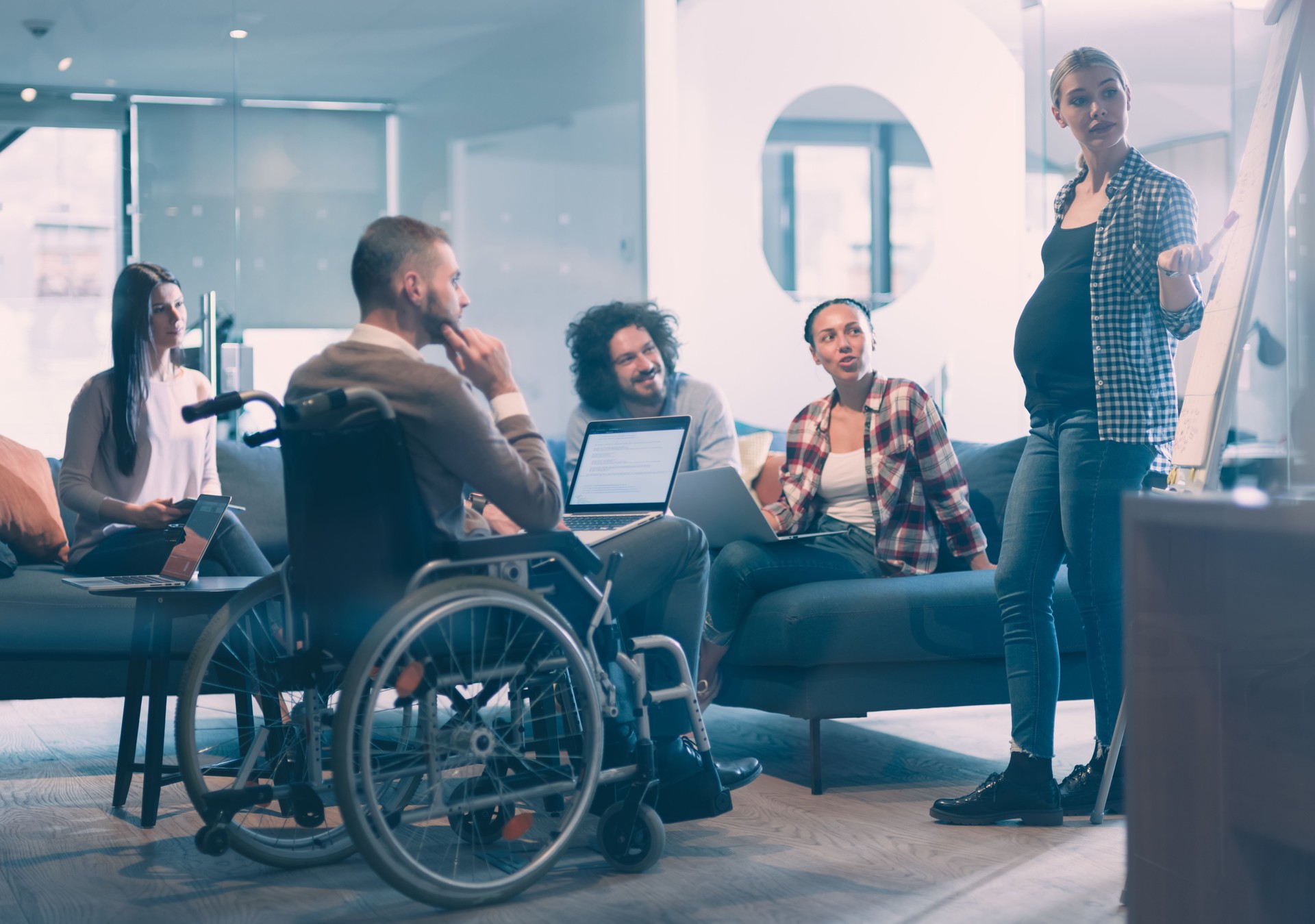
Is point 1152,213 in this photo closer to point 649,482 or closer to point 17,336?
point 649,482

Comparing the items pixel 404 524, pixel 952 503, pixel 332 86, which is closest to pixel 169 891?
pixel 404 524

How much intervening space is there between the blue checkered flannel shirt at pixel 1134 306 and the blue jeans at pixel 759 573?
848mm

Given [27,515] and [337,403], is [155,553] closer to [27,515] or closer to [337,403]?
[27,515]

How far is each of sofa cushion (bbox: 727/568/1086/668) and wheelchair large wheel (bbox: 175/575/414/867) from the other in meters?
0.90

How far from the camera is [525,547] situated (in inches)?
81.0

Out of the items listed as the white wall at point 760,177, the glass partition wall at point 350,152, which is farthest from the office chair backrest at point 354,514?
the white wall at point 760,177

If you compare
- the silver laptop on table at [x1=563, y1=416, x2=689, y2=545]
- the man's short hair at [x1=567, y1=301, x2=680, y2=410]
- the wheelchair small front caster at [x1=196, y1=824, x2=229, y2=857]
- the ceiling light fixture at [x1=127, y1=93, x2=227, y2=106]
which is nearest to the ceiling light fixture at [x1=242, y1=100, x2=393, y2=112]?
the ceiling light fixture at [x1=127, y1=93, x2=227, y2=106]

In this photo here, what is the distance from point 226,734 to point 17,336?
7.60 ft

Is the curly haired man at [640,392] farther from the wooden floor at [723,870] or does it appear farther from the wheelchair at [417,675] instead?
the wheelchair at [417,675]

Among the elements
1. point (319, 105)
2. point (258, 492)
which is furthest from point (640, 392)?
point (319, 105)

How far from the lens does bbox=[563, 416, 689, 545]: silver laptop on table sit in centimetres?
283

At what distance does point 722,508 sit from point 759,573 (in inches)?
7.9

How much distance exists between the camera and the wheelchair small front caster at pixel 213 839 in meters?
2.00

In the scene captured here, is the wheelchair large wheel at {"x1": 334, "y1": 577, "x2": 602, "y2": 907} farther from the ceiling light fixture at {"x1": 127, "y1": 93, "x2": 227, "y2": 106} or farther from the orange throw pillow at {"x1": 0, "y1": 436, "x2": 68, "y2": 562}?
the ceiling light fixture at {"x1": 127, "y1": 93, "x2": 227, "y2": 106}
